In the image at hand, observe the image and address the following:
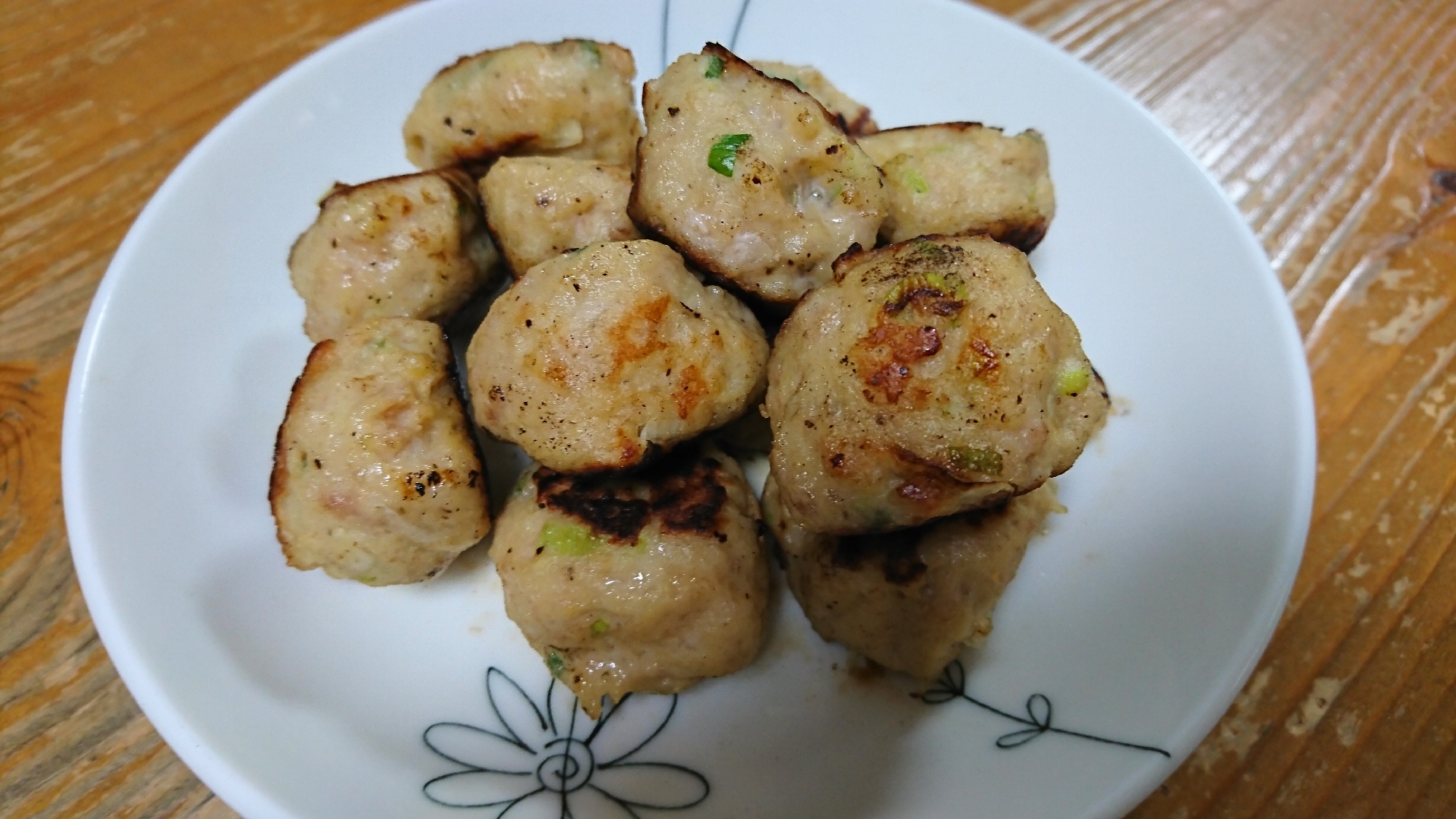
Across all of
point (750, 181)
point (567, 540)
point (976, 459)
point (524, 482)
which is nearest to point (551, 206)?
point (750, 181)

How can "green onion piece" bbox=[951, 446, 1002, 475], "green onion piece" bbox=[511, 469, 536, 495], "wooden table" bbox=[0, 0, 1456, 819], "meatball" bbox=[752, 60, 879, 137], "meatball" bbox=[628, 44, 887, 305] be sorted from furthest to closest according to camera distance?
1. "meatball" bbox=[752, 60, 879, 137]
2. "wooden table" bbox=[0, 0, 1456, 819]
3. "green onion piece" bbox=[511, 469, 536, 495]
4. "meatball" bbox=[628, 44, 887, 305]
5. "green onion piece" bbox=[951, 446, 1002, 475]

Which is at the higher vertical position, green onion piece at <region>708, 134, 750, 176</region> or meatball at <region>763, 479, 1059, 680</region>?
green onion piece at <region>708, 134, 750, 176</region>

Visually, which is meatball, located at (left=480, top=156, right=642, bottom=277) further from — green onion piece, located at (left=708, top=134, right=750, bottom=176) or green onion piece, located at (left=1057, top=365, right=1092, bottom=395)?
green onion piece, located at (left=1057, top=365, right=1092, bottom=395)

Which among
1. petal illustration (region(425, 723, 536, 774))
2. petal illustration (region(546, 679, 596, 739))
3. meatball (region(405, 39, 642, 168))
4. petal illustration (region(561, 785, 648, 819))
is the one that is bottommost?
petal illustration (region(425, 723, 536, 774))

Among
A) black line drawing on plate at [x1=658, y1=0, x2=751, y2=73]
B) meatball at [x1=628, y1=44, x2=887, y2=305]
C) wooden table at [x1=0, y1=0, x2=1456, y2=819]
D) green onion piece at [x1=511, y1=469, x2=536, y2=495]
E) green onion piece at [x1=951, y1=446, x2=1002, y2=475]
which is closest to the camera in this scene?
green onion piece at [x1=951, y1=446, x2=1002, y2=475]

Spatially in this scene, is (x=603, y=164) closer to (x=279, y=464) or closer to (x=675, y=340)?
(x=675, y=340)

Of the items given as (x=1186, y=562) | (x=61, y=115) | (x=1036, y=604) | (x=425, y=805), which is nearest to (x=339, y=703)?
(x=425, y=805)

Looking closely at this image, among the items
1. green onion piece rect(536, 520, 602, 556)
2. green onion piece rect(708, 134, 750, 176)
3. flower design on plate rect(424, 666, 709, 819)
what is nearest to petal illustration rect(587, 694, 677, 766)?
flower design on plate rect(424, 666, 709, 819)
